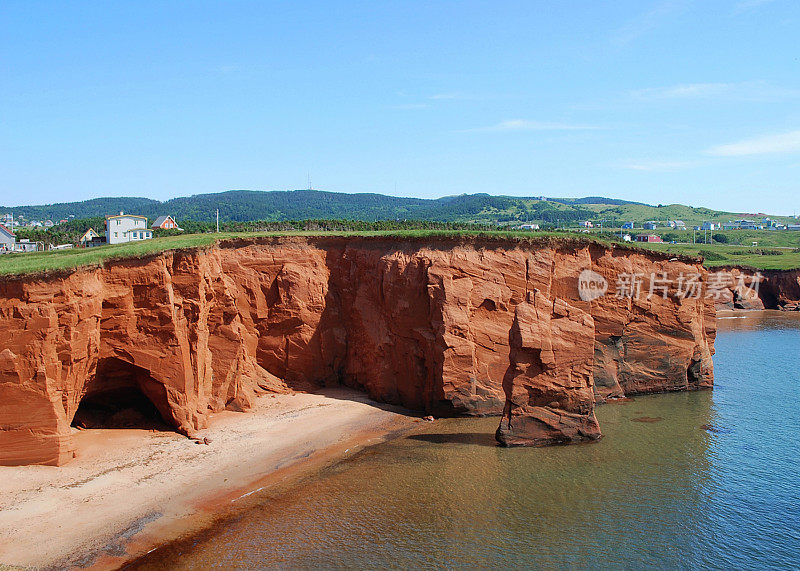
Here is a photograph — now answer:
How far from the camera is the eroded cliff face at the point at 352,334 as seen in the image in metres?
20.5

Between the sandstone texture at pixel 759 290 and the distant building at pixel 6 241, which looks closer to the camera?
the distant building at pixel 6 241

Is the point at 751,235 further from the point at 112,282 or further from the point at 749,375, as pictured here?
the point at 112,282

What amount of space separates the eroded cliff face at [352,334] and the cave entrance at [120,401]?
5.1 inches

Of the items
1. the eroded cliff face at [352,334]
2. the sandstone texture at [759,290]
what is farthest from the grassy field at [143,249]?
the sandstone texture at [759,290]

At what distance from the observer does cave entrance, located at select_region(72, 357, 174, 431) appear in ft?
78.6

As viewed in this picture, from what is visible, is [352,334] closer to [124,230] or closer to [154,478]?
[154,478]

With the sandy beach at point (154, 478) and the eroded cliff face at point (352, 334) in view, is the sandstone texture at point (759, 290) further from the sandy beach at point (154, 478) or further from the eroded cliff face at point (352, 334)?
the sandy beach at point (154, 478)

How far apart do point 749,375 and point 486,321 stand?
60.8ft

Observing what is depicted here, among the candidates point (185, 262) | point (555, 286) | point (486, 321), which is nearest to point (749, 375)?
point (555, 286)

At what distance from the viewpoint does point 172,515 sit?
1889cm

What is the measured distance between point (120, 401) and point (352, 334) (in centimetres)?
1114

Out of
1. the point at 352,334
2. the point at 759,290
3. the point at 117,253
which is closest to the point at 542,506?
the point at 352,334

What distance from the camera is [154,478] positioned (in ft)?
68.0

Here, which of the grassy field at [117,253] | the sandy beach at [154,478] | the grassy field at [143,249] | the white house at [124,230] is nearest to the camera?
the sandy beach at [154,478]
